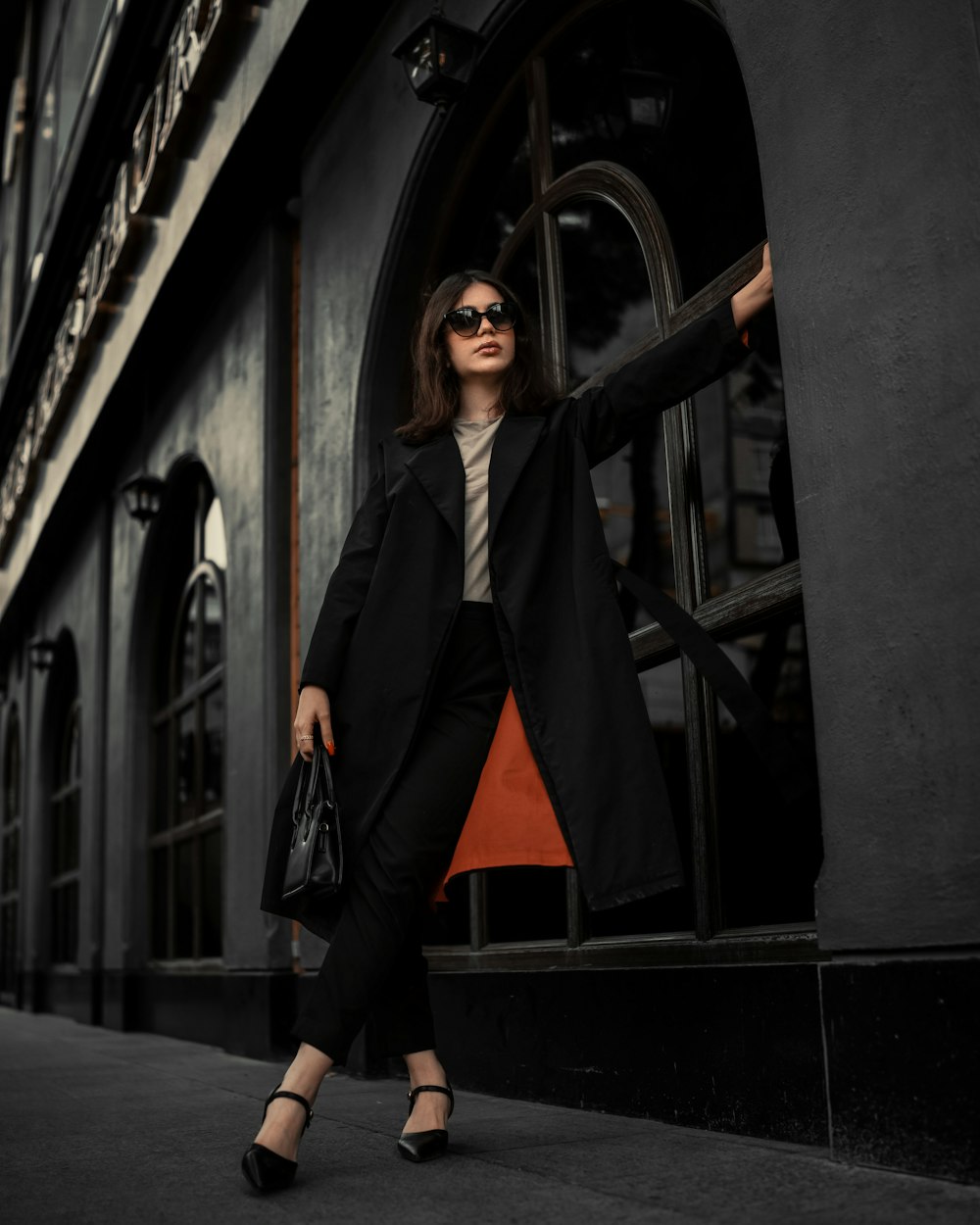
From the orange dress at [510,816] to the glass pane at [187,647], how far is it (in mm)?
5566

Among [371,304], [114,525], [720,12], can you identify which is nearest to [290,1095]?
[720,12]

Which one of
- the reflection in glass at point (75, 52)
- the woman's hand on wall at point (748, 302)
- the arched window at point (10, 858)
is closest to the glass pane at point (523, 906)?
the woman's hand on wall at point (748, 302)

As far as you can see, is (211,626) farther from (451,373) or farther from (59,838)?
(59,838)

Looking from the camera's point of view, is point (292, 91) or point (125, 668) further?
point (125, 668)

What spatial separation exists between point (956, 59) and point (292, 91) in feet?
13.4

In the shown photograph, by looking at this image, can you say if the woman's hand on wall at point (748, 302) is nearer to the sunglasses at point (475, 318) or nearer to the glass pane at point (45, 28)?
the sunglasses at point (475, 318)

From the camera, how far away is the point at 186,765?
8133 millimetres

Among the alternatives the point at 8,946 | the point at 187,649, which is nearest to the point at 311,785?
the point at 187,649

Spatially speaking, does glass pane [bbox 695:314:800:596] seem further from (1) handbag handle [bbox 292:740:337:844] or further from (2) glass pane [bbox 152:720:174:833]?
(1) handbag handle [bbox 292:740:337:844]

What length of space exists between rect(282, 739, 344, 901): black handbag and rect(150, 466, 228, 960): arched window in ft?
13.9

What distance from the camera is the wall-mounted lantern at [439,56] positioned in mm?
4164

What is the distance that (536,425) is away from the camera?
2812mm

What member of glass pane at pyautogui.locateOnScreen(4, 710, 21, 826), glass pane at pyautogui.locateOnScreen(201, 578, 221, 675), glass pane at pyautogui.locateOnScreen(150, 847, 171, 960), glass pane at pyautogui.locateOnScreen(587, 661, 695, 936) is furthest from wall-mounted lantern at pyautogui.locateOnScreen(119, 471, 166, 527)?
glass pane at pyautogui.locateOnScreen(4, 710, 21, 826)

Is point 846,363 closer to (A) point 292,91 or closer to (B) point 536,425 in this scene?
(B) point 536,425
